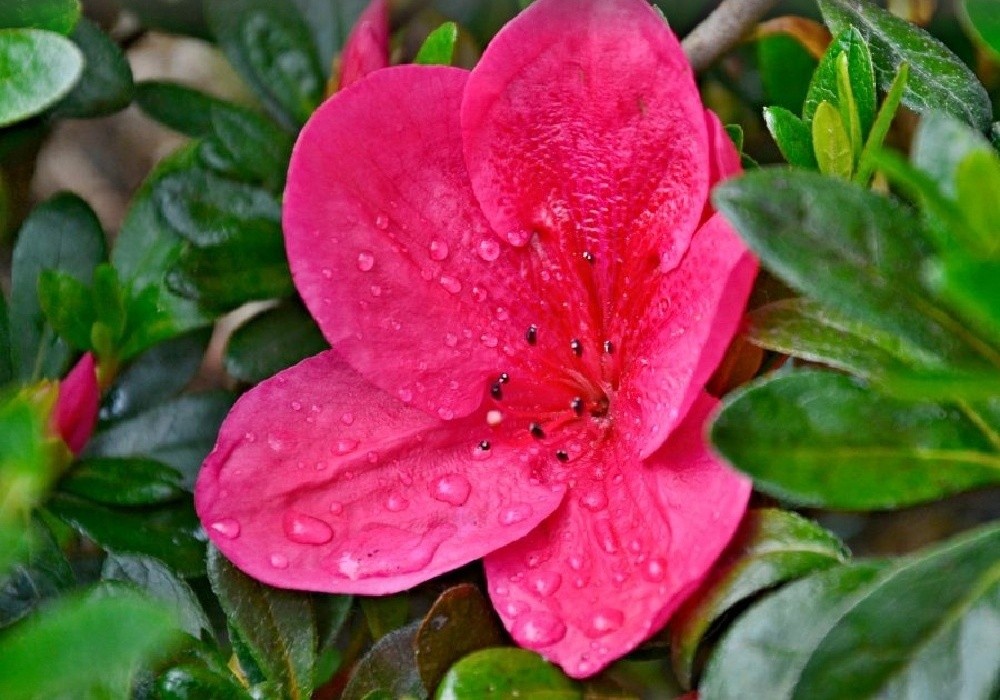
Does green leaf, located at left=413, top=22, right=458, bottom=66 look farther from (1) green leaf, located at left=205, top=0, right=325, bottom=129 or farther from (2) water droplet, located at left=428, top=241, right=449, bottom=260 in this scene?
(1) green leaf, located at left=205, top=0, right=325, bottom=129

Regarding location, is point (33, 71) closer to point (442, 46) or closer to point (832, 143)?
point (442, 46)

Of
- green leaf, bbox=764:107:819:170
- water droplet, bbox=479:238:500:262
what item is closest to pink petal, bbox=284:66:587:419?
water droplet, bbox=479:238:500:262

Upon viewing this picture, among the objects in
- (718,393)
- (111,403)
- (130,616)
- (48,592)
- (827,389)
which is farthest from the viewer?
(111,403)

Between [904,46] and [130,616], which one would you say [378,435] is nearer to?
[130,616]

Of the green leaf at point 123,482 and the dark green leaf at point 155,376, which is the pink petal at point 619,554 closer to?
the green leaf at point 123,482

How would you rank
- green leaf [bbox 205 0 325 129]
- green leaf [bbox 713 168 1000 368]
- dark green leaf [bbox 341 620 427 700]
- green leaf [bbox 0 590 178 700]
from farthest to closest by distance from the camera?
1. green leaf [bbox 205 0 325 129]
2. dark green leaf [bbox 341 620 427 700]
3. green leaf [bbox 713 168 1000 368]
4. green leaf [bbox 0 590 178 700]

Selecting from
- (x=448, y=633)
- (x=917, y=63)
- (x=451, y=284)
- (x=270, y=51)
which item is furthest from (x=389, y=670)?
(x=270, y=51)

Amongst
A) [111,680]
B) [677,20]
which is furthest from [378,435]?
[677,20]
